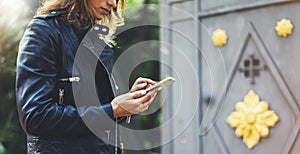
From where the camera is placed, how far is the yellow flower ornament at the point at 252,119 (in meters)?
2.99

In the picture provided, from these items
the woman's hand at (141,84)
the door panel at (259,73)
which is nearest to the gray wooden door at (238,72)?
the door panel at (259,73)

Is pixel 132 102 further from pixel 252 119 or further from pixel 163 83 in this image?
pixel 252 119

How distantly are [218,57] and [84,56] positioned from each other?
2280 mm

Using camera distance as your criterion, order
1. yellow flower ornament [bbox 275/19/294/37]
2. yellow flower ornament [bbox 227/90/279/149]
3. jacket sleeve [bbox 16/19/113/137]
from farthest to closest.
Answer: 1. yellow flower ornament [bbox 227/90/279/149]
2. yellow flower ornament [bbox 275/19/294/37]
3. jacket sleeve [bbox 16/19/113/137]

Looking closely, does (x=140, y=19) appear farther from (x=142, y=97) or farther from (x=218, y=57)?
(x=142, y=97)

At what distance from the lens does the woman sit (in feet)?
3.25

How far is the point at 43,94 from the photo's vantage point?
985 millimetres

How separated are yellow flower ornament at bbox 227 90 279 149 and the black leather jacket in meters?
2.00

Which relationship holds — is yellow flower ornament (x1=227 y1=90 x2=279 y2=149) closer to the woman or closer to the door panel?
the door panel

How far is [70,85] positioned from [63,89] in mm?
16

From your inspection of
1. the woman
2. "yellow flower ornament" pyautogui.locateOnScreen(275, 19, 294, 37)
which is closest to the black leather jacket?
the woman

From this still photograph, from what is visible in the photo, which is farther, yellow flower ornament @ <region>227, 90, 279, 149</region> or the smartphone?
yellow flower ornament @ <region>227, 90, 279, 149</region>

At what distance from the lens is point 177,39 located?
11.6ft

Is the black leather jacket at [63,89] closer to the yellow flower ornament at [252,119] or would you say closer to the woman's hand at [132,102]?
the woman's hand at [132,102]
